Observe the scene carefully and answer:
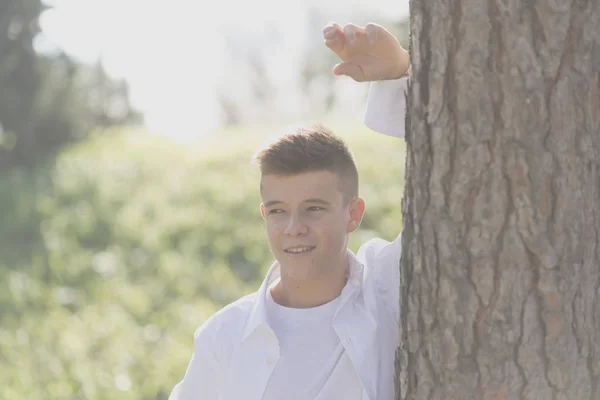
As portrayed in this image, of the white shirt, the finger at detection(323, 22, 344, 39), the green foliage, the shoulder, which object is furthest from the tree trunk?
the green foliage

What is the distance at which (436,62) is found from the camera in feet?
7.22

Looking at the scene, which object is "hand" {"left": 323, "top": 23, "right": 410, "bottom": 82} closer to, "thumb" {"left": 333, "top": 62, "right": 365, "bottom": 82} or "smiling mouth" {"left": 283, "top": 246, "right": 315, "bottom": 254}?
"thumb" {"left": 333, "top": 62, "right": 365, "bottom": 82}

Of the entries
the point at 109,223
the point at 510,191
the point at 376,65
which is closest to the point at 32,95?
the point at 109,223

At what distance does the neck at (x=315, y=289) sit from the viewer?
9.48 feet

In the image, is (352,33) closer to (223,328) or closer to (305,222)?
(305,222)

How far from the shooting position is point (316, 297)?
2.90 metres

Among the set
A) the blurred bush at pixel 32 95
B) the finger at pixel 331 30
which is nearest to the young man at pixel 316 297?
the finger at pixel 331 30

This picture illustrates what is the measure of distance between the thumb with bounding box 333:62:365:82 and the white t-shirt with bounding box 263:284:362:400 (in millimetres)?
692

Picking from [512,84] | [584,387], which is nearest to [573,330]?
[584,387]

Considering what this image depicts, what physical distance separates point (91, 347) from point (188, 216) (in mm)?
3938

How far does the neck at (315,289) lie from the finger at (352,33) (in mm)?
719

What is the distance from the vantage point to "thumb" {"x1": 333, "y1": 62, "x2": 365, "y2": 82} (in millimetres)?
2611

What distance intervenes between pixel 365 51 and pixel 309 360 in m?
0.92

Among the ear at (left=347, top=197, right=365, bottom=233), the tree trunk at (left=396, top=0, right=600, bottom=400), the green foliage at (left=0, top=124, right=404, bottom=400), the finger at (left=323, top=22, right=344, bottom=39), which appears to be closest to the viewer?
the tree trunk at (left=396, top=0, right=600, bottom=400)
